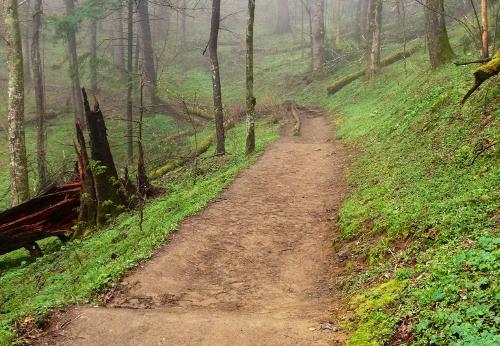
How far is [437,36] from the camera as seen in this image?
52.0 feet

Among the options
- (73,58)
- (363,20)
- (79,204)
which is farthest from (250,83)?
(363,20)

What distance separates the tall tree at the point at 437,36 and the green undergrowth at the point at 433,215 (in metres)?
1.11

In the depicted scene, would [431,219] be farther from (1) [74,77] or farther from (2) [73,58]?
(2) [73,58]

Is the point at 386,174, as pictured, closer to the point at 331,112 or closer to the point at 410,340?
the point at 410,340

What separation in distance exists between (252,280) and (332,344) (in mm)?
2729

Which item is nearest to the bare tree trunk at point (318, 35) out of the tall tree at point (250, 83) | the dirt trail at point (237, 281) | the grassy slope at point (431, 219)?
the tall tree at point (250, 83)

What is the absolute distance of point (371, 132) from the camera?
634 inches

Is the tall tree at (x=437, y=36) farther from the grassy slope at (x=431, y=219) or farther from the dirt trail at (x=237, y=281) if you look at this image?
the dirt trail at (x=237, y=281)

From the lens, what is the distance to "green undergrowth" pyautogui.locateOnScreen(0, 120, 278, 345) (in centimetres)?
761

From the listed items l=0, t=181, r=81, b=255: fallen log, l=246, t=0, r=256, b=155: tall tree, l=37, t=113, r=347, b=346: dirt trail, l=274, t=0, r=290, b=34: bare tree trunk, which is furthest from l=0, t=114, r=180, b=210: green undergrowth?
l=274, t=0, r=290, b=34: bare tree trunk

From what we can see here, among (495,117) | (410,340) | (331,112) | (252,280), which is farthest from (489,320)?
(331,112)

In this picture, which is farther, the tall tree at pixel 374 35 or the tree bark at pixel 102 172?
the tall tree at pixel 374 35

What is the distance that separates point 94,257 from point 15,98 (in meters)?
6.04

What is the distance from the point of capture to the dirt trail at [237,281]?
5.85m
